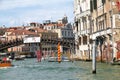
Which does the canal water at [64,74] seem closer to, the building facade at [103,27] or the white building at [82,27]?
the building facade at [103,27]

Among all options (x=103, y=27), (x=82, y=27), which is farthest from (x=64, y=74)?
(x=82, y=27)

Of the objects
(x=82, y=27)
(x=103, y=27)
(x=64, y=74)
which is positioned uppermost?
(x=82, y=27)

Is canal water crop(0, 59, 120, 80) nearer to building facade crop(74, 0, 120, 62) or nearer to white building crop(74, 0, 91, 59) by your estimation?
building facade crop(74, 0, 120, 62)

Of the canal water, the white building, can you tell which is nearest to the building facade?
the white building

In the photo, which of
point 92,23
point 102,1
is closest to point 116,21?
point 102,1

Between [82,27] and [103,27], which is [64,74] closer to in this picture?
[103,27]

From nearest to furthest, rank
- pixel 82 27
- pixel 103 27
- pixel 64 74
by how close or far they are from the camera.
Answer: pixel 64 74, pixel 103 27, pixel 82 27

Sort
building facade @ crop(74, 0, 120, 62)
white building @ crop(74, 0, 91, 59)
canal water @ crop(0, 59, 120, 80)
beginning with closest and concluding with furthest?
canal water @ crop(0, 59, 120, 80) < building facade @ crop(74, 0, 120, 62) < white building @ crop(74, 0, 91, 59)

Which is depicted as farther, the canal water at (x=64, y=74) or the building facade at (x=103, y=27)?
the building facade at (x=103, y=27)

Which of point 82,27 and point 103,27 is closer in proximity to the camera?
point 103,27

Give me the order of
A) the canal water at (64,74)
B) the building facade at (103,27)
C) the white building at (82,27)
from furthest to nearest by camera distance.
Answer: the white building at (82,27) → the building facade at (103,27) → the canal water at (64,74)

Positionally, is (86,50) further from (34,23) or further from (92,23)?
(34,23)

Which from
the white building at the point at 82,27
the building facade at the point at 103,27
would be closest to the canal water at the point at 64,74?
the building facade at the point at 103,27

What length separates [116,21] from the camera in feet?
125
